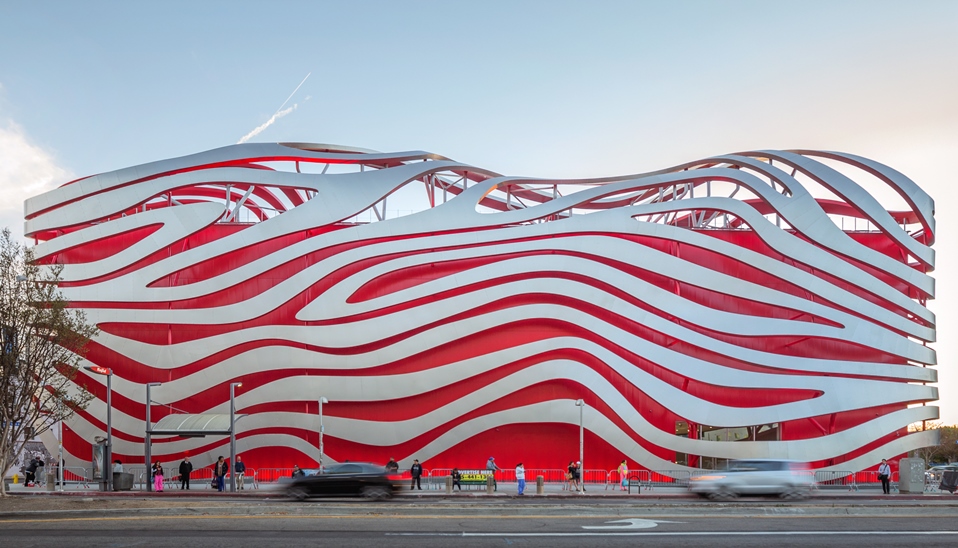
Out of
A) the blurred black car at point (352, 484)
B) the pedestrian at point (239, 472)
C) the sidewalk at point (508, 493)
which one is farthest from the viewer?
the pedestrian at point (239, 472)

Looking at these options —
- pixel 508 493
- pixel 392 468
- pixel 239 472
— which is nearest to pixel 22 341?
pixel 239 472

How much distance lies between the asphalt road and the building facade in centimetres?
1920

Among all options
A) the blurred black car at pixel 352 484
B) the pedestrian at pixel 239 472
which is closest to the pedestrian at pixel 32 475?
the pedestrian at pixel 239 472

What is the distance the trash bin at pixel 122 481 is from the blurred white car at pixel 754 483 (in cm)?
2264

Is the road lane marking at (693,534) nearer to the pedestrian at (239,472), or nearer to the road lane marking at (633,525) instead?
the road lane marking at (633,525)

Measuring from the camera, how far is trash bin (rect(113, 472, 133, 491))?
31406 millimetres

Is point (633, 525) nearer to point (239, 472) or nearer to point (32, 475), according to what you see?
point (239, 472)

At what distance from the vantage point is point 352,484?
2431 cm

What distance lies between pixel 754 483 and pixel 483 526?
1235 cm

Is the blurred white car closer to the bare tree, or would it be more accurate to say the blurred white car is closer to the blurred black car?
the blurred black car

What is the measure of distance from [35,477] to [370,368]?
16902mm

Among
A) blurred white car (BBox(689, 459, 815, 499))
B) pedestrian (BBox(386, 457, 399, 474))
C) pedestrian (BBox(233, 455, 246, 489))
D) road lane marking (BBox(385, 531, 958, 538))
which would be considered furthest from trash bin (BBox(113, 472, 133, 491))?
blurred white car (BBox(689, 459, 815, 499))

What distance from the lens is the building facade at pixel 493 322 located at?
39.9 meters

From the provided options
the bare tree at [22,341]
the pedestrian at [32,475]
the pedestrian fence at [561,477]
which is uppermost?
the bare tree at [22,341]
